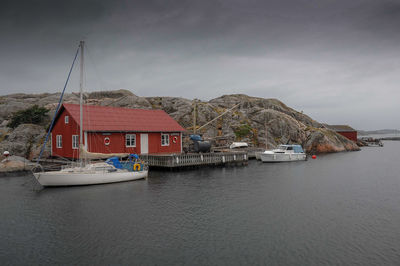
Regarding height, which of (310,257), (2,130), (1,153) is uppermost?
(2,130)

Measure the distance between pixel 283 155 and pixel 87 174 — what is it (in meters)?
35.2

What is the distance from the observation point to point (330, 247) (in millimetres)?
14844

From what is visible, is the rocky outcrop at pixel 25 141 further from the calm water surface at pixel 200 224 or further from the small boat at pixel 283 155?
the small boat at pixel 283 155

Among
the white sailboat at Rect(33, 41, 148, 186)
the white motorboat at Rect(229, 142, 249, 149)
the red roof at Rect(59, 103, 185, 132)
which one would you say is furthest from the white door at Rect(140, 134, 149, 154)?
the white motorboat at Rect(229, 142, 249, 149)

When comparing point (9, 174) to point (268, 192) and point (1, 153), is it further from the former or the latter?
point (268, 192)

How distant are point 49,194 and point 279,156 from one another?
37958 millimetres

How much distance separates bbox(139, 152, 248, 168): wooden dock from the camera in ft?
130

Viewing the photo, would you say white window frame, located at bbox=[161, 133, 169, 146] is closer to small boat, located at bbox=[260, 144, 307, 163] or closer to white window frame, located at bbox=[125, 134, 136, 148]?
white window frame, located at bbox=[125, 134, 136, 148]

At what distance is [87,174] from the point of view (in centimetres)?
2831

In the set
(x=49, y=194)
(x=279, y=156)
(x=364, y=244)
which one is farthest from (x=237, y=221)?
(x=279, y=156)

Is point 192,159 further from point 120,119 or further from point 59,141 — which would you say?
point 59,141

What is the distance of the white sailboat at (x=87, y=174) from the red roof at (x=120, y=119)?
28.5 feet

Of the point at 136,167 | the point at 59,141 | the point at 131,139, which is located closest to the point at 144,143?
the point at 131,139

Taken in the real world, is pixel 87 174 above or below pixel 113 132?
below
